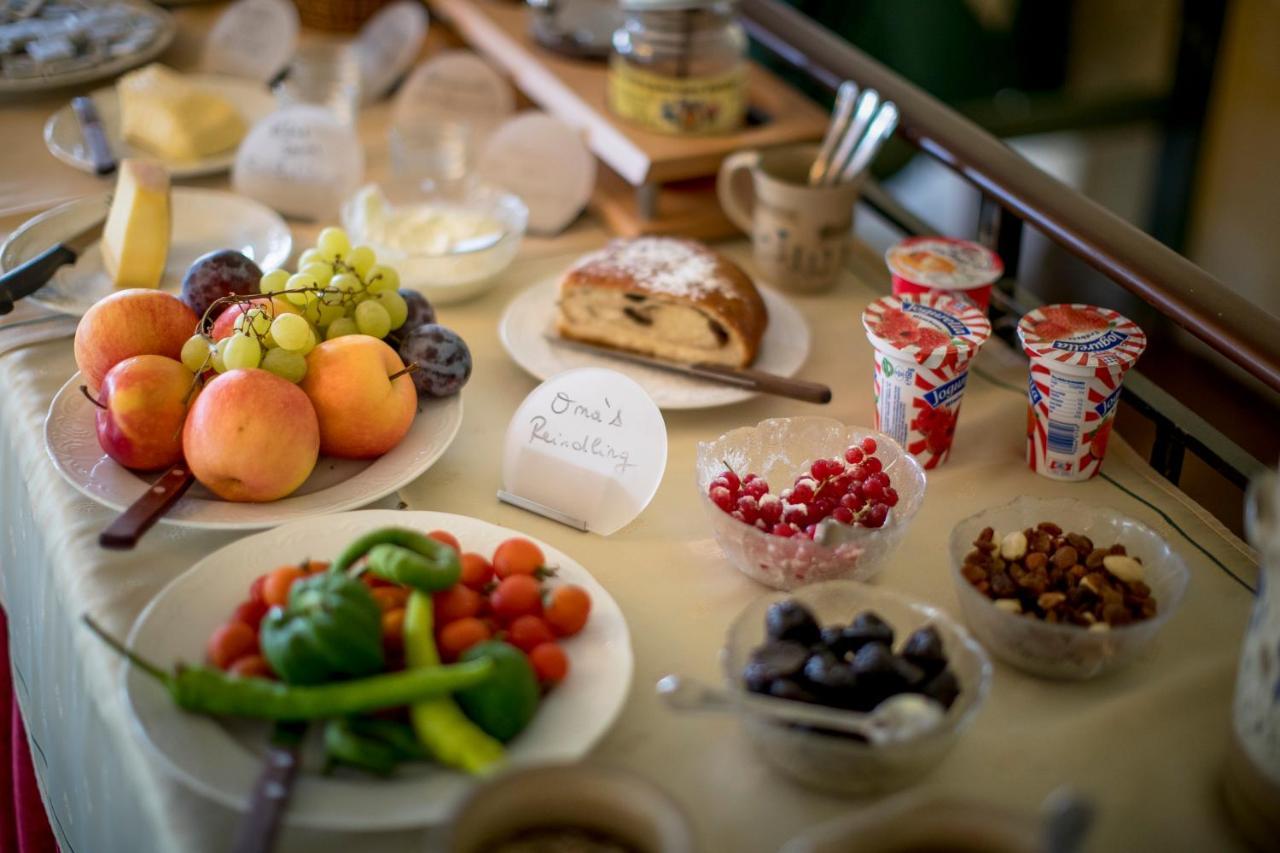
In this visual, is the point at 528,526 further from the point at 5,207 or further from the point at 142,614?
the point at 5,207

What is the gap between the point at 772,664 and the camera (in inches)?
32.3

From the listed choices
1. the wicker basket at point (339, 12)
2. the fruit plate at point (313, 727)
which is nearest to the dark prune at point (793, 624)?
the fruit plate at point (313, 727)

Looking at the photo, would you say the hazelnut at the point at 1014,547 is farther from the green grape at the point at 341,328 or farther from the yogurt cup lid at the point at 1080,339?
the green grape at the point at 341,328

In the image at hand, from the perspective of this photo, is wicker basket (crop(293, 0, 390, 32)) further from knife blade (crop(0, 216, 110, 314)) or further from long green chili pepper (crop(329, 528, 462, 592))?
long green chili pepper (crop(329, 528, 462, 592))

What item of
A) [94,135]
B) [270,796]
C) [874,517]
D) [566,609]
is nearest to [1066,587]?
[874,517]

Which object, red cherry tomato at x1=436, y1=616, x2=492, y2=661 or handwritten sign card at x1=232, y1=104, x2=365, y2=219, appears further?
handwritten sign card at x1=232, y1=104, x2=365, y2=219

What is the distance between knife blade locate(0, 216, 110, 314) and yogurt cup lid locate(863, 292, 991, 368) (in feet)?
3.12

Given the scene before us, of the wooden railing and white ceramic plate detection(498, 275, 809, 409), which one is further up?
the wooden railing

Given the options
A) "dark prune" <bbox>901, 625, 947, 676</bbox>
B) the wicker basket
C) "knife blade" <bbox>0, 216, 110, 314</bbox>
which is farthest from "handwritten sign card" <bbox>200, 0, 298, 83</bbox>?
"dark prune" <bbox>901, 625, 947, 676</bbox>

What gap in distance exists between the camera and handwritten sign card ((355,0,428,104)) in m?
2.04

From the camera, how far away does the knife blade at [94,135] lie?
1718 millimetres

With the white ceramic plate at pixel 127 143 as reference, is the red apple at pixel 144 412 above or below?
above

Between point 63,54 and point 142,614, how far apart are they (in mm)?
1435

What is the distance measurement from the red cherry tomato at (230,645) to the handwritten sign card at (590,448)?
336 millimetres
